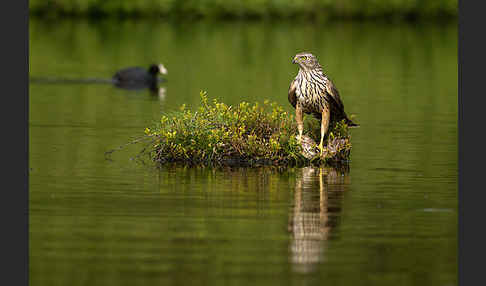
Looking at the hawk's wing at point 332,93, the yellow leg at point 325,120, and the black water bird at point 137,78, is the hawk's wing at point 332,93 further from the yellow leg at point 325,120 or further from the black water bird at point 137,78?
the black water bird at point 137,78

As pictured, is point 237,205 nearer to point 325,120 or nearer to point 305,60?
point 305,60

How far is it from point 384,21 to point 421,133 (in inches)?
2743

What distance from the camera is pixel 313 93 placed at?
2245 cm

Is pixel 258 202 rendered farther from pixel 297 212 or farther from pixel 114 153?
pixel 114 153

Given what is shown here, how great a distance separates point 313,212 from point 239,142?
5.04 meters

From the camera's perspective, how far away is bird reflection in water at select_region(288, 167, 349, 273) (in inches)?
603

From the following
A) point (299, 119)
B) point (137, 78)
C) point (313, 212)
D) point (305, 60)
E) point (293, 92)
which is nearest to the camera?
point (313, 212)

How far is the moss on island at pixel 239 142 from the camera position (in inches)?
906

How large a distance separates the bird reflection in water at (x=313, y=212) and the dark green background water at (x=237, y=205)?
0.09 feet

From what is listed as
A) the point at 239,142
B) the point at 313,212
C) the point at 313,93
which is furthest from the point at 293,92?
the point at 313,212

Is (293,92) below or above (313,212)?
above

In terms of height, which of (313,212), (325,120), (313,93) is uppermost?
(313,93)

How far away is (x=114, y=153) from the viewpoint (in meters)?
24.8

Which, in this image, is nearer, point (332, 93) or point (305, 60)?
point (305, 60)
